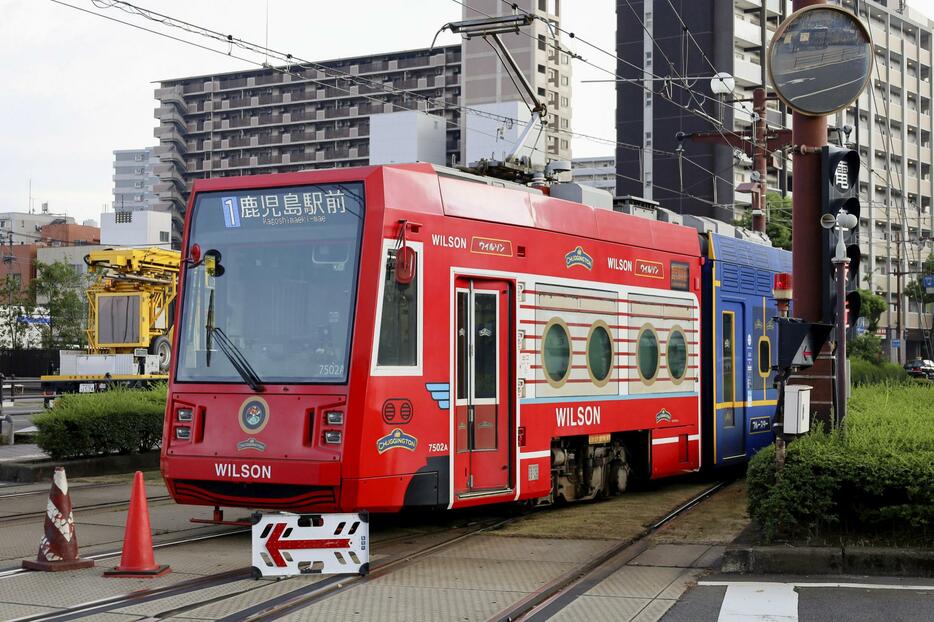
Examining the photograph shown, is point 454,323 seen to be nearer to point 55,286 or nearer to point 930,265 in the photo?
point 55,286

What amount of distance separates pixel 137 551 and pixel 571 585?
3448 mm

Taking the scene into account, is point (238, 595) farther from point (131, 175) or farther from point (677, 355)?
point (131, 175)

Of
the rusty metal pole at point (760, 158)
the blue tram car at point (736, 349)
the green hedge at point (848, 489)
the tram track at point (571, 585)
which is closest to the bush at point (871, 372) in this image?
the rusty metal pole at point (760, 158)

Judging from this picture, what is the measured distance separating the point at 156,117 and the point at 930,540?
128m

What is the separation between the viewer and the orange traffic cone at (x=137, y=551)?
31.2 ft

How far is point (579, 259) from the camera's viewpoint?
1352 cm

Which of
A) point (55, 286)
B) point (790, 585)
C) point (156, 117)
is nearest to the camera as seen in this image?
point (790, 585)

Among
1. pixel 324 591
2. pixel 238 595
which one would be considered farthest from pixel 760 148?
pixel 238 595

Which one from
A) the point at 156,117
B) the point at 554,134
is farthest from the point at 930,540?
the point at 156,117

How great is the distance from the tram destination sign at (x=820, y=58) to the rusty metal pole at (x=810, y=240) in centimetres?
32

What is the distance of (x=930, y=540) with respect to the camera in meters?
9.50

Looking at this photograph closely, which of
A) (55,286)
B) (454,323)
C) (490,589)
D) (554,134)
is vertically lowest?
(490,589)

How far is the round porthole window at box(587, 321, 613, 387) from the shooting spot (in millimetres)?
13594

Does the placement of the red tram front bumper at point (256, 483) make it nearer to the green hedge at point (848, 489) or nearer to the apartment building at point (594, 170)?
the green hedge at point (848, 489)
